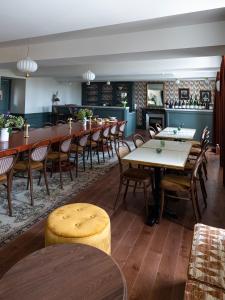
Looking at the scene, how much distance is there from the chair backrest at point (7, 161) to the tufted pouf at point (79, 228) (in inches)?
45.6

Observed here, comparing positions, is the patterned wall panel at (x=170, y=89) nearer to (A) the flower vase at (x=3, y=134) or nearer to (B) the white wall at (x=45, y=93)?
(B) the white wall at (x=45, y=93)

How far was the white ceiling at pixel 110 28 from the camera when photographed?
301 cm

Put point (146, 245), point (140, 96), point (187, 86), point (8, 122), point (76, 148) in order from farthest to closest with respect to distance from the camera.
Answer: point (140, 96) < point (187, 86) < point (76, 148) < point (8, 122) < point (146, 245)

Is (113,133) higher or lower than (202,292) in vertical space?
higher

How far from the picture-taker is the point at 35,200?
353cm

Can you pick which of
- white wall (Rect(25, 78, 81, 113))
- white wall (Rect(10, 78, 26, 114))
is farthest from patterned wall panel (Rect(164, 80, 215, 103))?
white wall (Rect(10, 78, 26, 114))

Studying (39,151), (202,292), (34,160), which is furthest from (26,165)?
(202,292)

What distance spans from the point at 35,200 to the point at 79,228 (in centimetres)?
188

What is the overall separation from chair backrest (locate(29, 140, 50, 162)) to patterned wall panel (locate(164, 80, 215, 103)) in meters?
9.40

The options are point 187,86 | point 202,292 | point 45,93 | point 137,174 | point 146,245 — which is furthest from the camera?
point 187,86

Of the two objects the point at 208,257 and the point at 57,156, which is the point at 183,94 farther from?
the point at 208,257

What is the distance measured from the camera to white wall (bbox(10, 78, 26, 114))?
32.8 feet

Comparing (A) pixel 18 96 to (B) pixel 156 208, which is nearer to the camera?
(B) pixel 156 208

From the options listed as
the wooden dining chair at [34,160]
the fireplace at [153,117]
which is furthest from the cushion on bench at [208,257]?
the fireplace at [153,117]
